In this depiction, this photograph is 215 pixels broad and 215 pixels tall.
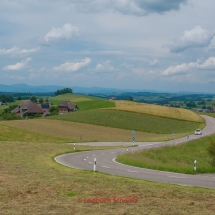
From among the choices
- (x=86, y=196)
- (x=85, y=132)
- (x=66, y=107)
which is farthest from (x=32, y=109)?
(x=86, y=196)

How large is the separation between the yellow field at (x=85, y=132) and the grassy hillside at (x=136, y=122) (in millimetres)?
3796

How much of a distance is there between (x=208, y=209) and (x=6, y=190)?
7276mm

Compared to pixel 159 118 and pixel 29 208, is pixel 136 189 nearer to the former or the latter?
pixel 29 208

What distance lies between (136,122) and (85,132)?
1878 centimetres

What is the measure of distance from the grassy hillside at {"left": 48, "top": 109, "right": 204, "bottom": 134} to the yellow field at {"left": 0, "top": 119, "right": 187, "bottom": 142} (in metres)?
3.80

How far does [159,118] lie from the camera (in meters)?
92.6

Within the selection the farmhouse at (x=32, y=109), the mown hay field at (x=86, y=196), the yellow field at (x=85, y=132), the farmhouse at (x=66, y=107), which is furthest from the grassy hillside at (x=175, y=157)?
the farmhouse at (x=66, y=107)

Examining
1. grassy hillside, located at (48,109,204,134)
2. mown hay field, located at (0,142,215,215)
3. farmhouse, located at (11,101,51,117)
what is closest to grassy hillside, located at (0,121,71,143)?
grassy hillside, located at (48,109,204,134)

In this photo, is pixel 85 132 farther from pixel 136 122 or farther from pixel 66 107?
pixel 66 107

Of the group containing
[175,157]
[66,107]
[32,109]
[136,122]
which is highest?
[66,107]

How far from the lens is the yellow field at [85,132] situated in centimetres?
6297

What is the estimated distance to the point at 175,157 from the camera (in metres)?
39.5

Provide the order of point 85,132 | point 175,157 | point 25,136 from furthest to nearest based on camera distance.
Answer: point 85,132 → point 25,136 → point 175,157

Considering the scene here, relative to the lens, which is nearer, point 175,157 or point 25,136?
point 175,157
